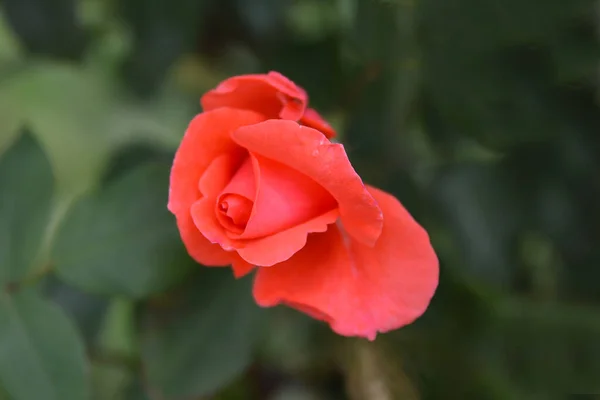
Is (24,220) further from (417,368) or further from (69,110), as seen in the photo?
(69,110)

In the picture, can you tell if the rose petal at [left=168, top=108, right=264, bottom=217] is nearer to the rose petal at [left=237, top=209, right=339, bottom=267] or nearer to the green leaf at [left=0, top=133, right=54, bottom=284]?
the rose petal at [left=237, top=209, right=339, bottom=267]

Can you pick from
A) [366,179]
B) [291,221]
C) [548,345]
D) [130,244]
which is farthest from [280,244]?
[548,345]

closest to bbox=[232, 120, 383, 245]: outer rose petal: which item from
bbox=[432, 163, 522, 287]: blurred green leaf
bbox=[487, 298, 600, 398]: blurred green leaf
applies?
bbox=[432, 163, 522, 287]: blurred green leaf

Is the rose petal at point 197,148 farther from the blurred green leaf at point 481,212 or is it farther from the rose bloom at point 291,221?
the blurred green leaf at point 481,212

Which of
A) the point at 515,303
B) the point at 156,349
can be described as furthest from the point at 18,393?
the point at 515,303

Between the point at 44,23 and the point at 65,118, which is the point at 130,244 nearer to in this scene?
the point at 44,23

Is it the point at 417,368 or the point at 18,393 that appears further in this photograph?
the point at 417,368

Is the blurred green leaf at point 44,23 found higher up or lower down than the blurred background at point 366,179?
higher up

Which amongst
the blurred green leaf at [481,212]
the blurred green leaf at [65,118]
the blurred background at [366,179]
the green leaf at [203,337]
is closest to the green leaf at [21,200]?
the blurred background at [366,179]
